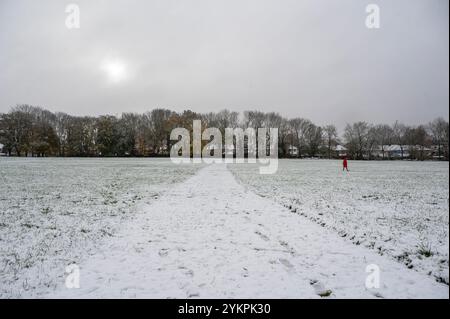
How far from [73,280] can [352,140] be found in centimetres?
10400

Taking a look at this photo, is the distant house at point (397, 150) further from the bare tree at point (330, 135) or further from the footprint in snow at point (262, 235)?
the footprint in snow at point (262, 235)

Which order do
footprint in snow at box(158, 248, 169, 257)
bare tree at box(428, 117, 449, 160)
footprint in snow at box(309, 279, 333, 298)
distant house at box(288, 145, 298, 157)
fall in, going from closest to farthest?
footprint in snow at box(309, 279, 333, 298) < footprint in snow at box(158, 248, 169, 257) < bare tree at box(428, 117, 449, 160) < distant house at box(288, 145, 298, 157)

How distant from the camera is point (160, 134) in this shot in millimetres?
80188

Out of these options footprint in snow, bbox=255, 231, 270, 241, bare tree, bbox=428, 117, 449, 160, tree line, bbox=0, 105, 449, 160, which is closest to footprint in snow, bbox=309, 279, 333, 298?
footprint in snow, bbox=255, 231, 270, 241

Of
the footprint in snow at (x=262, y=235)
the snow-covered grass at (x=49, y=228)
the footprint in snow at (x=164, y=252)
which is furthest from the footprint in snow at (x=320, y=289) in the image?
the snow-covered grass at (x=49, y=228)

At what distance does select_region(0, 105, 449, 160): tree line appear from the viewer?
69750 millimetres

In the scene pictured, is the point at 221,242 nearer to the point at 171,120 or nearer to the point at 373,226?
the point at 373,226

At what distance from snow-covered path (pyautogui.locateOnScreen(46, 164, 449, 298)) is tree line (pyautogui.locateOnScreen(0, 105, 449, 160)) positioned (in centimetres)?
6938

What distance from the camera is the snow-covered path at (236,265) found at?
3.91 meters

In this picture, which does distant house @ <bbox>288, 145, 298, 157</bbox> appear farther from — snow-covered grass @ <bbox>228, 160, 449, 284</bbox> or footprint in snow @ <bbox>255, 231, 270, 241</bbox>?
footprint in snow @ <bbox>255, 231, 270, 241</bbox>

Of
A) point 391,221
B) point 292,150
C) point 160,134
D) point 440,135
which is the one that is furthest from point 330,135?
point 391,221

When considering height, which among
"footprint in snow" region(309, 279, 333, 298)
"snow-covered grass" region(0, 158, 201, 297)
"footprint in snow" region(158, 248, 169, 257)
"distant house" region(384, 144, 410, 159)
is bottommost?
"footprint in snow" region(309, 279, 333, 298)
